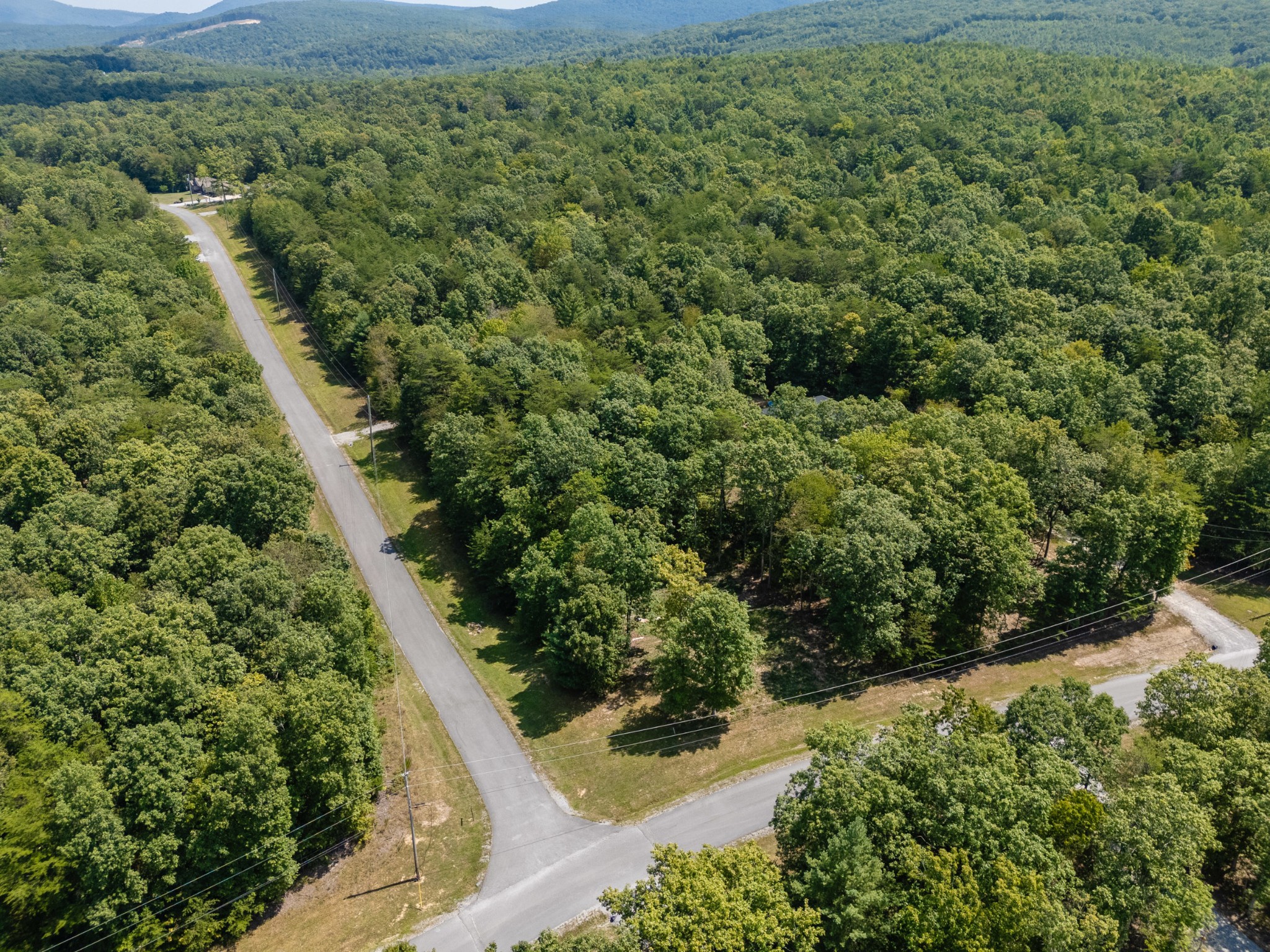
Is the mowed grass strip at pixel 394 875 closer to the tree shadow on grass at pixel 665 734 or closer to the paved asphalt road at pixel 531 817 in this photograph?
the paved asphalt road at pixel 531 817

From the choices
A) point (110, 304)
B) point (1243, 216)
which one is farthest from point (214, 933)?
point (1243, 216)

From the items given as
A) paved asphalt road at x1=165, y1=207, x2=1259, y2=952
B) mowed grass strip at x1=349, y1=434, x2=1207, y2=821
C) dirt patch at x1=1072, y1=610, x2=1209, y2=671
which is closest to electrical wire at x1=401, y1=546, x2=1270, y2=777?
mowed grass strip at x1=349, y1=434, x2=1207, y2=821

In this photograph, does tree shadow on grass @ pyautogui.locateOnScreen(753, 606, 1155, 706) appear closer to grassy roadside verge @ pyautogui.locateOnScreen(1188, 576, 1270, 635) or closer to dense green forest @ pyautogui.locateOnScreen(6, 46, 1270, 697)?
dense green forest @ pyautogui.locateOnScreen(6, 46, 1270, 697)

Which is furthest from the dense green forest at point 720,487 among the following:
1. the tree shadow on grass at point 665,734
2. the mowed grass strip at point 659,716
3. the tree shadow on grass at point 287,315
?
the tree shadow on grass at point 287,315

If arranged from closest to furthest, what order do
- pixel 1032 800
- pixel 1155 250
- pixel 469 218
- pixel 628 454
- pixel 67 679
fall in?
1. pixel 1032 800
2. pixel 67 679
3. pixel 628 454
4. pixel 1155 250
5. pixel 469 218

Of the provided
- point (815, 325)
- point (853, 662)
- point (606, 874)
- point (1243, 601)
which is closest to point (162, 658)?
point (606, 874)

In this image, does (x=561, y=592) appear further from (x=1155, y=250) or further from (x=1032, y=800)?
(x=1155, y=250)
